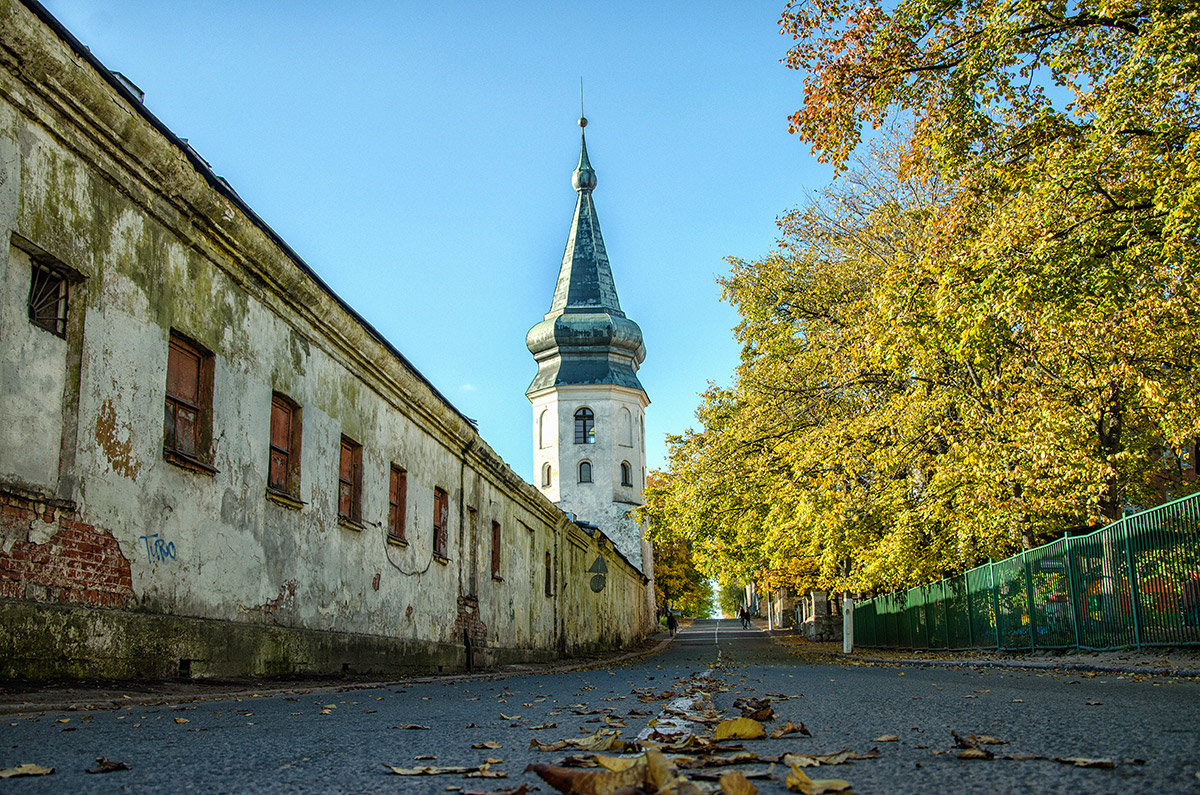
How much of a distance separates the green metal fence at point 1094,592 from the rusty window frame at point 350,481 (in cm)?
1011

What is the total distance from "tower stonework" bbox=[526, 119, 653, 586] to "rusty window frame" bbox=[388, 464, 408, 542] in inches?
1815

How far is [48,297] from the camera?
7.94m

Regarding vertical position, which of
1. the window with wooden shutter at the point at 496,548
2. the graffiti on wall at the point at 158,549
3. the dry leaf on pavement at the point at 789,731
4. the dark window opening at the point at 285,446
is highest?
the dark window opening at the point at 285,446

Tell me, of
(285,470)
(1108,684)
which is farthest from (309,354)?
(1108,684)

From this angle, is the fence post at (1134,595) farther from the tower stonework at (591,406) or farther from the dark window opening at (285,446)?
the tower stonework at (591,406)

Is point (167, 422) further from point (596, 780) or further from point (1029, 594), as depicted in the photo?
point (1029, 594)

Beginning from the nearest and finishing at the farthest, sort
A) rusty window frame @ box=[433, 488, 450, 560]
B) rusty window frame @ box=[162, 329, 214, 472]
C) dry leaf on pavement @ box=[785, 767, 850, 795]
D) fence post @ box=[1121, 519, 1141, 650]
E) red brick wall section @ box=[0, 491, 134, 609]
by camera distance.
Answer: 1. dry leaf on pavement @ box=[785, 767, 850, 795]
2. red brick wall section @ box=[0, 491, 134, 609]
3. rusty window frame @ box=[162, 329, 214, 472]
4. fence post @ box=[1121, 519, 1141, 650]
5. rusty window frame @ box=[433, 488, 450, 560]

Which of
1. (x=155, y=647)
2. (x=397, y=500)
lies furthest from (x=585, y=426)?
(x=155, y=647)

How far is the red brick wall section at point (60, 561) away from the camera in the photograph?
7074mm

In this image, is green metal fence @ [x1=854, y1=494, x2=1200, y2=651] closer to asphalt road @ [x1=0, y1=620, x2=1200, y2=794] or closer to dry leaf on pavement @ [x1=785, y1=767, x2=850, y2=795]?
asphalt road @ [x1=0, y1=620, x2=1200, y2=794]

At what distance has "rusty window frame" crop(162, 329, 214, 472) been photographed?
9.52 m

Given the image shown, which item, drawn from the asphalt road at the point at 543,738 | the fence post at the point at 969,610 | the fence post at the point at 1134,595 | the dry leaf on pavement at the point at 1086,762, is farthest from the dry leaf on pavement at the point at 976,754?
the fence post at the point at 969,610

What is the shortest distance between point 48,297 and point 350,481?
256 inches

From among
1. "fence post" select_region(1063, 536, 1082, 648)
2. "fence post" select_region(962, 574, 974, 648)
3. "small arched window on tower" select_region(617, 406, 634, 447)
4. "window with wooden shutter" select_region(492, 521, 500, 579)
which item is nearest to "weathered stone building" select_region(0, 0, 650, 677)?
"window with wooden shutter" select_region(492, 521, 500, 579)
